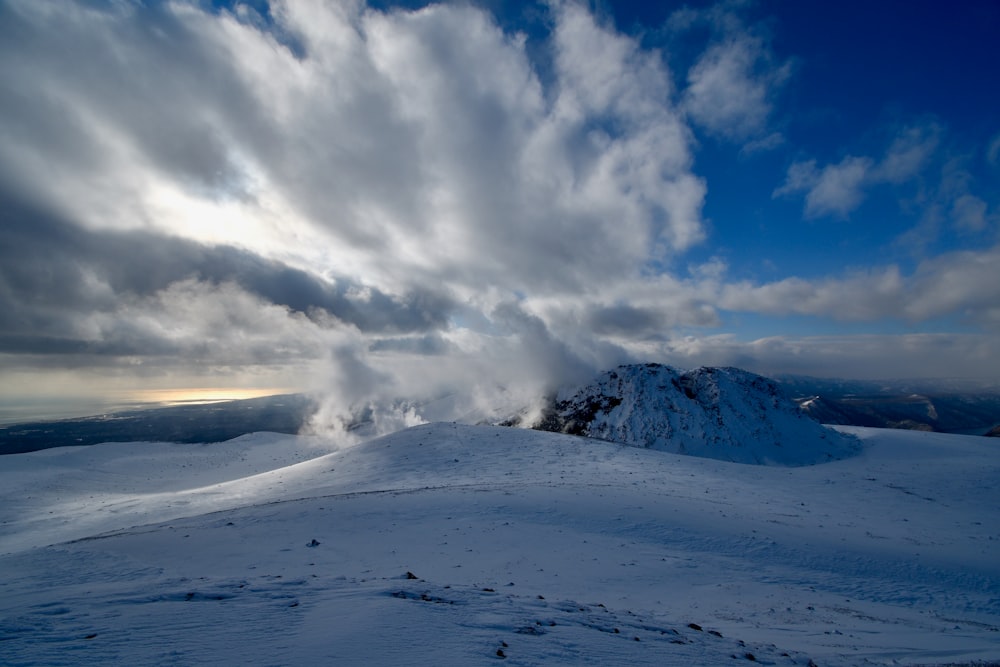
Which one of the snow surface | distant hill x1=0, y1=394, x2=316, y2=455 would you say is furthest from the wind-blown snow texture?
distant hill x1=0, y1=394, x2=316, y2=455

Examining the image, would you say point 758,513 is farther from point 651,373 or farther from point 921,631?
point 651,373

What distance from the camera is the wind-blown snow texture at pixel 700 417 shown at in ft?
129

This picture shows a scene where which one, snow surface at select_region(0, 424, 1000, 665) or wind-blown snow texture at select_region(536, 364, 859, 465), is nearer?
snow surface at select_region(0, 424, 1000, 665)

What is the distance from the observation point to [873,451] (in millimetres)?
39500

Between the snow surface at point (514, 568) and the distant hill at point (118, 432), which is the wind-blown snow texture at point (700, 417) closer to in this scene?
the snow surface at point (514, 568)

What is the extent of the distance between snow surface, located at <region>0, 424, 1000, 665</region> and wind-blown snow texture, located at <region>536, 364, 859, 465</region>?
11.0 meters

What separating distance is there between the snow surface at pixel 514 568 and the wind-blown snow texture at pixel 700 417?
36.0 feet

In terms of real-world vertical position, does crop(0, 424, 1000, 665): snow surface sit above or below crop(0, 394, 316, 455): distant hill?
below

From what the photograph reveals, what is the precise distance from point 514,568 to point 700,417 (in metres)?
37.4

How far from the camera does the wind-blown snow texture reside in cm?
3938

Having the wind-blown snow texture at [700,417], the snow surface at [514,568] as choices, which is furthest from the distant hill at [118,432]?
the snow surface at [514,568]

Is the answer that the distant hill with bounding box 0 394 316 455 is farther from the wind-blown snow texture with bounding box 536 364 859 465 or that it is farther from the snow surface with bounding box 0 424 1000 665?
the snow surface with bounding box 0 424 1000 665

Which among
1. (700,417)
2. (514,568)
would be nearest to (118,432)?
(700,417)

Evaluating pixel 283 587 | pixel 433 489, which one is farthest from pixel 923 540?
pixel 283 587
